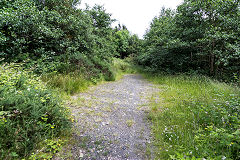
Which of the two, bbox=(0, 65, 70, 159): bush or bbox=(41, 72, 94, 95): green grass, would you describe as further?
bbox=(41, 72, 94, 95): green grass

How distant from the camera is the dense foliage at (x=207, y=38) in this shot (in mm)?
5867

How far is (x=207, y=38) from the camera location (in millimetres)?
6426

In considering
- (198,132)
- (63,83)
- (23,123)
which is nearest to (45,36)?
(63,83)

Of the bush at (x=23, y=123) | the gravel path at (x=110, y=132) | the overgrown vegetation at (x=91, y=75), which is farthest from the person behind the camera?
the gravel path at (x=110, y=132)

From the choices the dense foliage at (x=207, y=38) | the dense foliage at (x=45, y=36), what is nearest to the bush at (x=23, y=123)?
the dense foliage at (x=45, y=36)

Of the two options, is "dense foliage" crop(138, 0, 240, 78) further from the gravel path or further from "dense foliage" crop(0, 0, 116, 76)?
the gravel path

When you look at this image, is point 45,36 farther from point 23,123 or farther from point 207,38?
point 207,38

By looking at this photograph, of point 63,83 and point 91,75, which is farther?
point 91,75

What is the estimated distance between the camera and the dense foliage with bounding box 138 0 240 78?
587 cm

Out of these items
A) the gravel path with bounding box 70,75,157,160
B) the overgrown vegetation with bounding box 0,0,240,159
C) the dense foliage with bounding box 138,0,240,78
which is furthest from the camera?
the dense foliage with bounding box 138,0,240,78

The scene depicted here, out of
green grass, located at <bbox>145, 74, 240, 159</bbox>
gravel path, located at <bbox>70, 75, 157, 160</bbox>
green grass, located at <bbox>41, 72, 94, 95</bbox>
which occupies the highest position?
green grass, located at <bbox>41, 72, 94, 95</bbox>

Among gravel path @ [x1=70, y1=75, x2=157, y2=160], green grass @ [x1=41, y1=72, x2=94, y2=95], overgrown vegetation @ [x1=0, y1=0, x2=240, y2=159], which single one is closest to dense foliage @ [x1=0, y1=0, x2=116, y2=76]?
overgrown vegetation @ [x1=0, y1=0, x2=240, y2=159]

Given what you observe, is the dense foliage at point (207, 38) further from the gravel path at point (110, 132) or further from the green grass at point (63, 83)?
the green grass at point (63, 83)

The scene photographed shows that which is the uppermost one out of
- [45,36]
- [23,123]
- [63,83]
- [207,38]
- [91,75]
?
[207,38]
